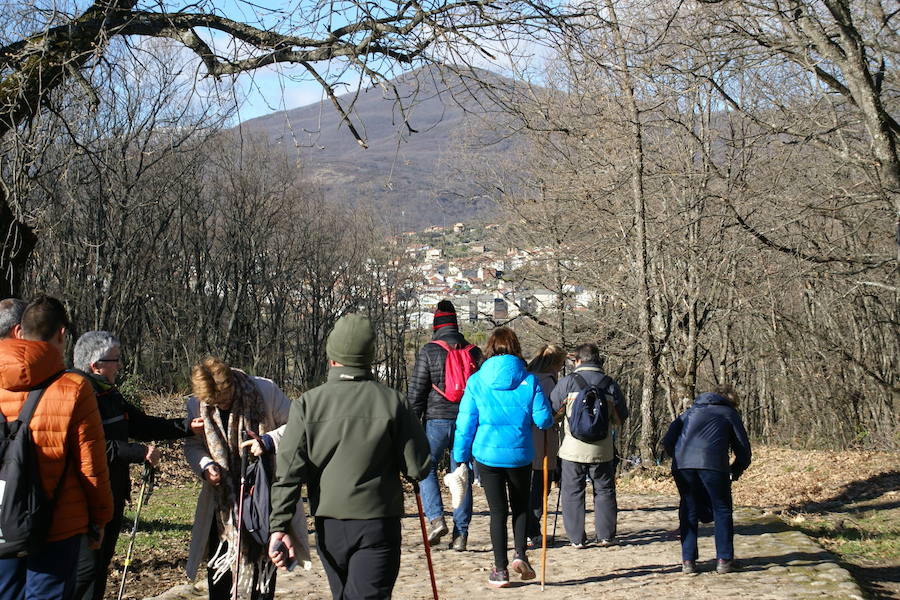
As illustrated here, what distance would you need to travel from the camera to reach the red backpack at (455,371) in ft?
27.6

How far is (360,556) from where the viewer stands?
14.8ft

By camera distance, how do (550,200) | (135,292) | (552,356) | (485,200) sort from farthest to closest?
(135,292)
(485,200)
(550,200)
(552,356)

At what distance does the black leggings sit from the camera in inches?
279

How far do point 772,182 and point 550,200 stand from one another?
6.02 metres

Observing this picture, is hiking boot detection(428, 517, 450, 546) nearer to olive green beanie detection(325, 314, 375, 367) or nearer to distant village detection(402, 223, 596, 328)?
olive green beanie detection(325, 314, 375, 367)

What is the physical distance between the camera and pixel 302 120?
6.57 meters

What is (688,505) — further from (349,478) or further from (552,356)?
(349,478)

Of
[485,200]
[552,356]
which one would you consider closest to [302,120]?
[552,356]

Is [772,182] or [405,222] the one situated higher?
[405,222]

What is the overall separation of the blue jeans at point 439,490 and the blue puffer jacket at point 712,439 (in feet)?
6.37

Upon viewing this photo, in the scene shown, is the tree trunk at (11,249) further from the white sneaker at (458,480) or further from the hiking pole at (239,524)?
the white sneaker at (458,480)

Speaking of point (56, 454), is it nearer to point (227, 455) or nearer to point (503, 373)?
point (227, 455)

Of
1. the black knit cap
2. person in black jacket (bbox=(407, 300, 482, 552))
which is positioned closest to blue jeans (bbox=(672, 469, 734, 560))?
person in black jacket (bbox=(407, 300, 482, 552))

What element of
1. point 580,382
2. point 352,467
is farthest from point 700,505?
point 352,467
